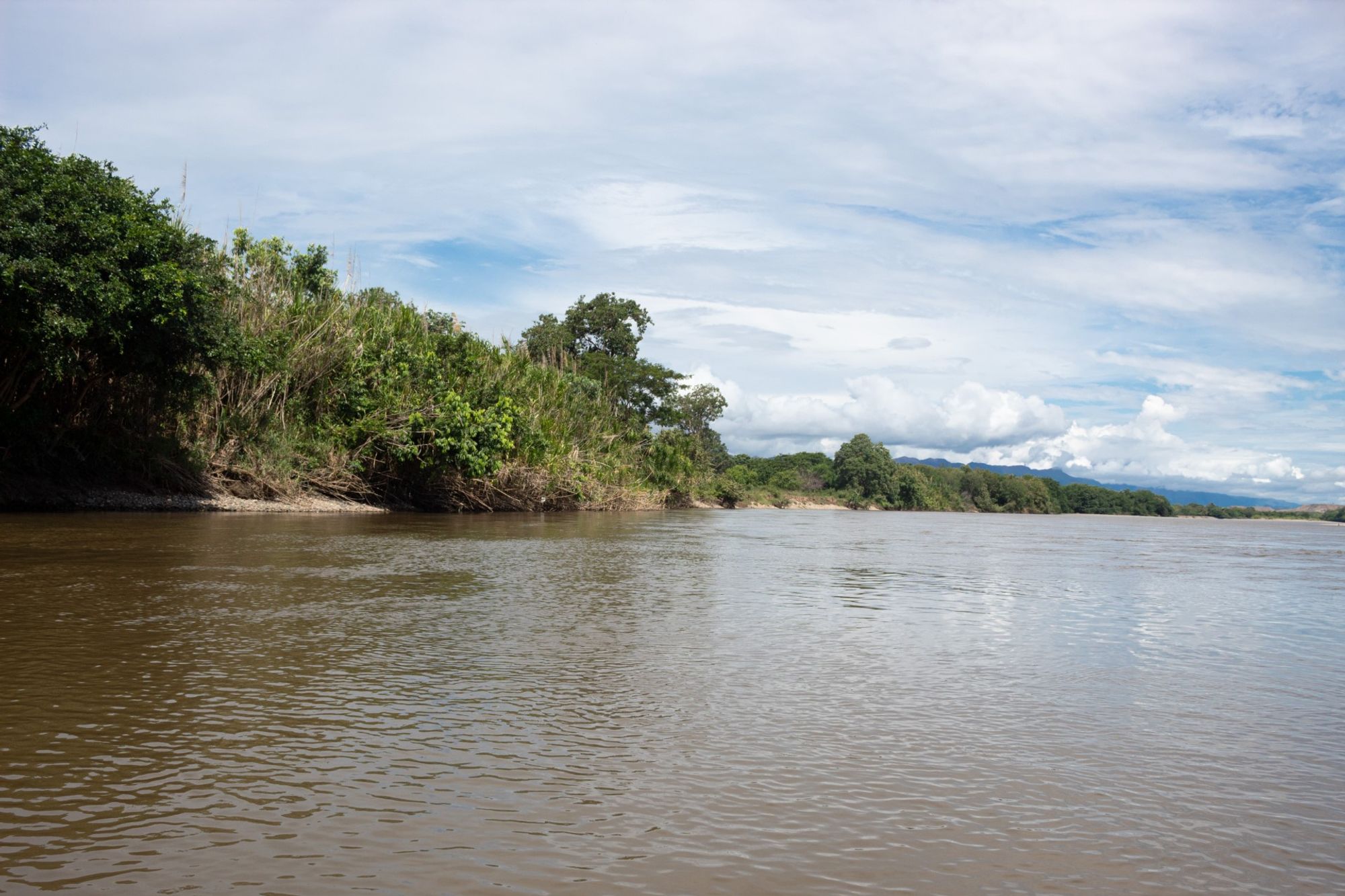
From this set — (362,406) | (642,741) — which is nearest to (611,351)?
(362,406)

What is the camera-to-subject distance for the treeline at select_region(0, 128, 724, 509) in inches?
669

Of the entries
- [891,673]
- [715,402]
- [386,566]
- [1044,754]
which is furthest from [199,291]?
[715,402]

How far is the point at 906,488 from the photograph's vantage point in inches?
3597

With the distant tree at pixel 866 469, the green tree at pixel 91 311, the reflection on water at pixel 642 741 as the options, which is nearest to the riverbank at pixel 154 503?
the green tree at pixel 91 311

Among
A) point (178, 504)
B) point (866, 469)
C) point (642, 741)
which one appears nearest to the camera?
point (642, 741)

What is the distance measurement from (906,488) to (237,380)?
75.5 meters

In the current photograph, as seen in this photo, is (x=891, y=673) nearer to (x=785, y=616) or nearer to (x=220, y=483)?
(x=785, y=616)

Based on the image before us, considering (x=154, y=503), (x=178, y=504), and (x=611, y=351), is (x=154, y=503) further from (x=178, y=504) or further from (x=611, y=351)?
(x=611, y=351)

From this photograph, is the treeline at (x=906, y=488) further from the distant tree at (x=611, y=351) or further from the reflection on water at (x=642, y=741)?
the reflection on water at (x=642, y=741)

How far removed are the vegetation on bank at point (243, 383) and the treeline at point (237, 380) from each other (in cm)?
5

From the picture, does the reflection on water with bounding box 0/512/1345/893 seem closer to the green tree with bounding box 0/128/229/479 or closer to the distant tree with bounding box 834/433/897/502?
the green tree with bounding box 0/128/229/479

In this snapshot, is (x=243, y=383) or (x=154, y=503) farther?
(x=243, y=383)

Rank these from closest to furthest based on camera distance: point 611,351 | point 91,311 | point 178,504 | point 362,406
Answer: point 91,311 → point 178,504 → point 362,406 → point 611,351

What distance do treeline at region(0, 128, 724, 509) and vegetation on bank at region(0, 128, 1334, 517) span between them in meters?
0.05
